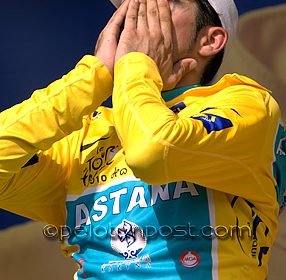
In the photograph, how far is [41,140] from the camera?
2248 millimetres

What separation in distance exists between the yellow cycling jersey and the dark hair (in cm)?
16

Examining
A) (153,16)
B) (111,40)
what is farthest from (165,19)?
(111,40)

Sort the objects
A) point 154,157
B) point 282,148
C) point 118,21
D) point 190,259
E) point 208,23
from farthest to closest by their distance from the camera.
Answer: point 208,23
point 118,21
point 282,148
point 190,259
point 154,157

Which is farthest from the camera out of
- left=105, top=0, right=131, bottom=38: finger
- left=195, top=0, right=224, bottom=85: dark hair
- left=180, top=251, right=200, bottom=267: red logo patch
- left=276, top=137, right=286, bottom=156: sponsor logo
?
left=195, top=0, right=224, bottom=85: dark hair

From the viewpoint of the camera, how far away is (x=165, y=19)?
2369 millimetres

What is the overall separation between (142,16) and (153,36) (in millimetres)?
67

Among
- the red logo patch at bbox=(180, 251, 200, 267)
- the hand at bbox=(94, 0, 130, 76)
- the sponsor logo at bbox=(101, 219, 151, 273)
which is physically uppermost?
the hand at bbox=(94, 0, 130, 76)

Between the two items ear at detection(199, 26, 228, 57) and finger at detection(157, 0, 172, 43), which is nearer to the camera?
finger at detection(157, 0, 172, 43)

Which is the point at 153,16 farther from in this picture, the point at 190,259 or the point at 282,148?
the point at 190,259

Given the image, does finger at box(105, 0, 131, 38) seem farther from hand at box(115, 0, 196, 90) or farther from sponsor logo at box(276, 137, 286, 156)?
sponsor logo at box(276, 137, 286, 156)

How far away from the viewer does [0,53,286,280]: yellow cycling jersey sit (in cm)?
206

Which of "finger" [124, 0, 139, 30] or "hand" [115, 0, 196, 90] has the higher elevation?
"finger" [124, 0, 139, 30]

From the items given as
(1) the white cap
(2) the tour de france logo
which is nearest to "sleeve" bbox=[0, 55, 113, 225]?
(2) the tour de france logo

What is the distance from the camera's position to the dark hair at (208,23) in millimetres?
2494
